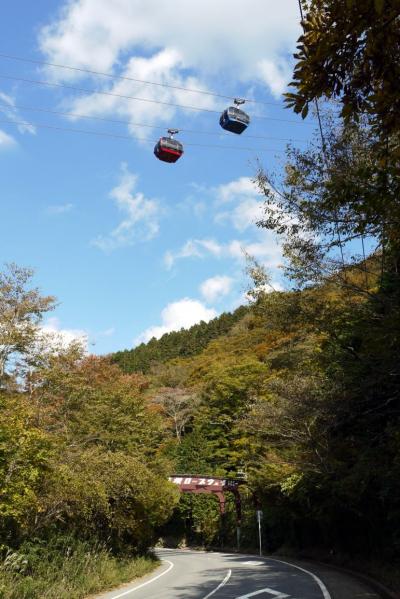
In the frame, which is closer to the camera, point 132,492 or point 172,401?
point 132,492

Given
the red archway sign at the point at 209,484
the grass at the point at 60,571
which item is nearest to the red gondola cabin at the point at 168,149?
the grass at the point at 60,571

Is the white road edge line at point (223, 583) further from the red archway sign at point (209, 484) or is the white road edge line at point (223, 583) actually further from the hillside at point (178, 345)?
the hillside at point (178, 345)

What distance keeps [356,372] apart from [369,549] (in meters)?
10.5

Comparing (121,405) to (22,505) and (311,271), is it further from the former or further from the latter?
(311,271)

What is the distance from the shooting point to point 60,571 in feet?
41.9

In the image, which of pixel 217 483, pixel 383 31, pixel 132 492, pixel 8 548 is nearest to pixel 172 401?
pixel 217 483

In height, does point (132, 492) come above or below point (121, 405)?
below

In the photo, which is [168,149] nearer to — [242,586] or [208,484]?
[242,586]

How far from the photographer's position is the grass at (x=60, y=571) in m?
10.6

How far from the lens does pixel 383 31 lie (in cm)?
291

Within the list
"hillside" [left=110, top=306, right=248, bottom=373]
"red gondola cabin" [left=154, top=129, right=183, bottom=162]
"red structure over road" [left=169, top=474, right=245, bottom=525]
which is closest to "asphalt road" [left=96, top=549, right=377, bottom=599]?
"red gondola cabin" [left=154, top=129, right=183, bottom=162]

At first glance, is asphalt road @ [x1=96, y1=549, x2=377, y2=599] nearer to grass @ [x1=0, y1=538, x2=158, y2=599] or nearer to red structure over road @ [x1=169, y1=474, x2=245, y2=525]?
grass @ [x1=0, y1=538, x2=158, y2=599]

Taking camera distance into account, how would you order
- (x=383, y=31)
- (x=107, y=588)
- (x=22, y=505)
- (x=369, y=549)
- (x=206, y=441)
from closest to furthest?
(x=383, y=31) < (x=22, y=505) < (x=107, y=588) < (x=369, y=549) < (x=206, y=441)

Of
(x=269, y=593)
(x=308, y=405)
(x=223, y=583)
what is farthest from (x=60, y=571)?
(x=308, y=405)
